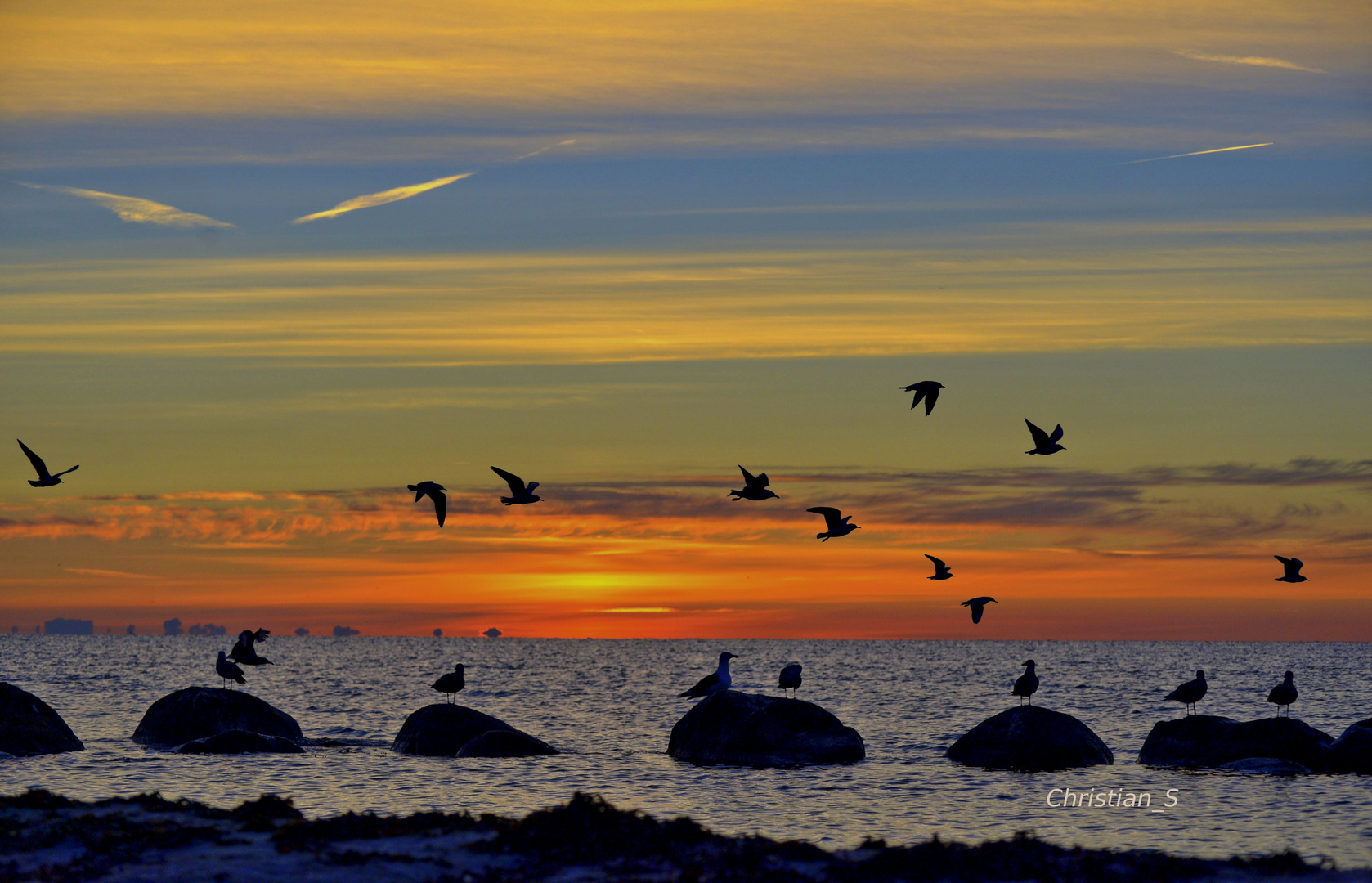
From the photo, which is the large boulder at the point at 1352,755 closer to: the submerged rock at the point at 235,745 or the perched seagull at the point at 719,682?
the perched seagull at the point at 719,682

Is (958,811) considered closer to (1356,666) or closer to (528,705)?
(528,705)

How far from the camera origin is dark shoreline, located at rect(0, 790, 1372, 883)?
16.5 m

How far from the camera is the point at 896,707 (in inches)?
2511

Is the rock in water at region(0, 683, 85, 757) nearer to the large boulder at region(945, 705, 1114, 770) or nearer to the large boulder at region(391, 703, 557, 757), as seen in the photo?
the large boulder at region(391, 703, 557, 757)

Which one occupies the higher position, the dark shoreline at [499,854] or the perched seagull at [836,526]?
the perched seagull at [836,526]

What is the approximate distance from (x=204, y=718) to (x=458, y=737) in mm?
7214

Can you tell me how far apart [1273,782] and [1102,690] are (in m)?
55.4

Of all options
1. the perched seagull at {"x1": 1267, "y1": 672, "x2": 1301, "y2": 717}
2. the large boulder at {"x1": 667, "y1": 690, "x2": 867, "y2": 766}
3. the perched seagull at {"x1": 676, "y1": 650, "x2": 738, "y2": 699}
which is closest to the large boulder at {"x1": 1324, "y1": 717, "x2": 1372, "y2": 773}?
the perched seagull at {"x1": 1267, "y1": 672, "x2": 1301, "y2": 717}

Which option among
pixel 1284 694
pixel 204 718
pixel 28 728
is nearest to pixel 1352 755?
pixel 1284 694

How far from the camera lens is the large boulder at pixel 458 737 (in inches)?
1382

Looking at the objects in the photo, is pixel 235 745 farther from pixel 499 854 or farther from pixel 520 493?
pixel 499 854

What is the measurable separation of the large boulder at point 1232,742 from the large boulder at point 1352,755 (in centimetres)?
20

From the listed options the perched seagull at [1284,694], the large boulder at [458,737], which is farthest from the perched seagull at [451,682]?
the perched seagull at [1284,694]

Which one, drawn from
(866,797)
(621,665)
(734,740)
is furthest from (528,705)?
(621,665)
